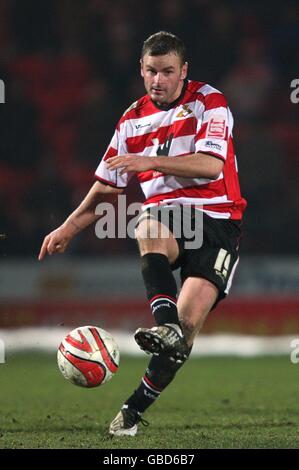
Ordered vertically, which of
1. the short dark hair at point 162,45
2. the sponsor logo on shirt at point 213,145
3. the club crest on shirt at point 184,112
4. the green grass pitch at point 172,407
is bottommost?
the green grass pitch at point 172,407

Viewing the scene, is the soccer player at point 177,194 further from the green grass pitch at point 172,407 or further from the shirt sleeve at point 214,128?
the green grass pitch at point 172,407

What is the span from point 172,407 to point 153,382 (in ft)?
4.99

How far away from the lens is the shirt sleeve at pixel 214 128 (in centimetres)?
533

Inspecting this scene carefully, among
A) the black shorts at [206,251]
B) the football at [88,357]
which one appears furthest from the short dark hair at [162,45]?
A: the football at [88,357]

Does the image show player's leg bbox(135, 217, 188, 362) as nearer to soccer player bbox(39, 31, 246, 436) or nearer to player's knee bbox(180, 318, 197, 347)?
soccer player bbox(39, 31, 246, 436)

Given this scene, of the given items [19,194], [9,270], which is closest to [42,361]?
[9,270]

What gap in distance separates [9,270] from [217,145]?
5.92 meters

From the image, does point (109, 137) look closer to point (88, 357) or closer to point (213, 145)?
point (213, 145)

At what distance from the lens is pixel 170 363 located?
16.8 feet

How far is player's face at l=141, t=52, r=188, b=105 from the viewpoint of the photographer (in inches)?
210

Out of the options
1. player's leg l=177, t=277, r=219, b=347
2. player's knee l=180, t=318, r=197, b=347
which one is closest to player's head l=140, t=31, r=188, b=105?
player's leg l=177, t=277, r=219, b=347

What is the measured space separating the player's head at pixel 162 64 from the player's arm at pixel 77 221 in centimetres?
70

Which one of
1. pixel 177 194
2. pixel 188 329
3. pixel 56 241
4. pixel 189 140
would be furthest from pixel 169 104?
pixel 188 329
